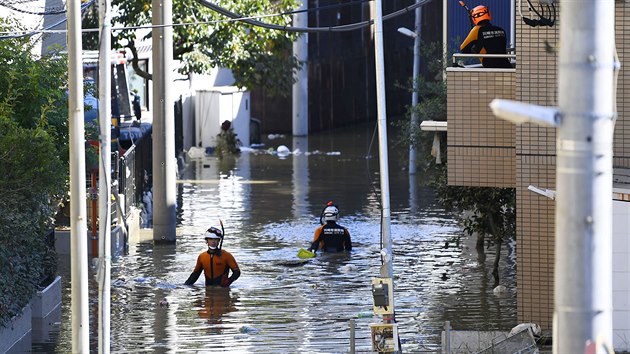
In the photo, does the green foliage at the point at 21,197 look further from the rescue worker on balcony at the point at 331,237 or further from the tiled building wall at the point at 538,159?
the rescue worker on balcony at the point at 331,237

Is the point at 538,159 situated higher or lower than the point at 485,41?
lower

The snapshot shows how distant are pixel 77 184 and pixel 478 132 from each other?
652 cm

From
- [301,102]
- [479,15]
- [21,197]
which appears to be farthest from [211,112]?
[21,197]

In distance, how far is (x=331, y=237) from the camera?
22594 mm

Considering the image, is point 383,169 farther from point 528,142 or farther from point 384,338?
point 384,338

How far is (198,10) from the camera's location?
32250 millimetres

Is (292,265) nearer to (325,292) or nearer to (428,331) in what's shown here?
(325,292)

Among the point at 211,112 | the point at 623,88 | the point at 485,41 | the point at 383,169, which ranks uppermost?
the point at 485,41

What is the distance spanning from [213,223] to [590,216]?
65.7ft

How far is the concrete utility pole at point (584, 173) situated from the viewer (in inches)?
266

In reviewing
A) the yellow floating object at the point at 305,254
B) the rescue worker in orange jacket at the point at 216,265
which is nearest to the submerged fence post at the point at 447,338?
the rescue worker in orange jacket at the point at 216,265

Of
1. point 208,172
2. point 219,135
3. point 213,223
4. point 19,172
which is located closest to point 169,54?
point 213,223

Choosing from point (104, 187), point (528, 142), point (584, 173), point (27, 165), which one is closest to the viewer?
point (584, 173)

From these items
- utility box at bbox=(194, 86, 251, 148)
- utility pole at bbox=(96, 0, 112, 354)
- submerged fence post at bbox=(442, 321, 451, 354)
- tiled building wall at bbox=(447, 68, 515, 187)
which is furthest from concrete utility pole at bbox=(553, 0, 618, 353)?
utility box at bbox=(194, 86, 251, 148)
